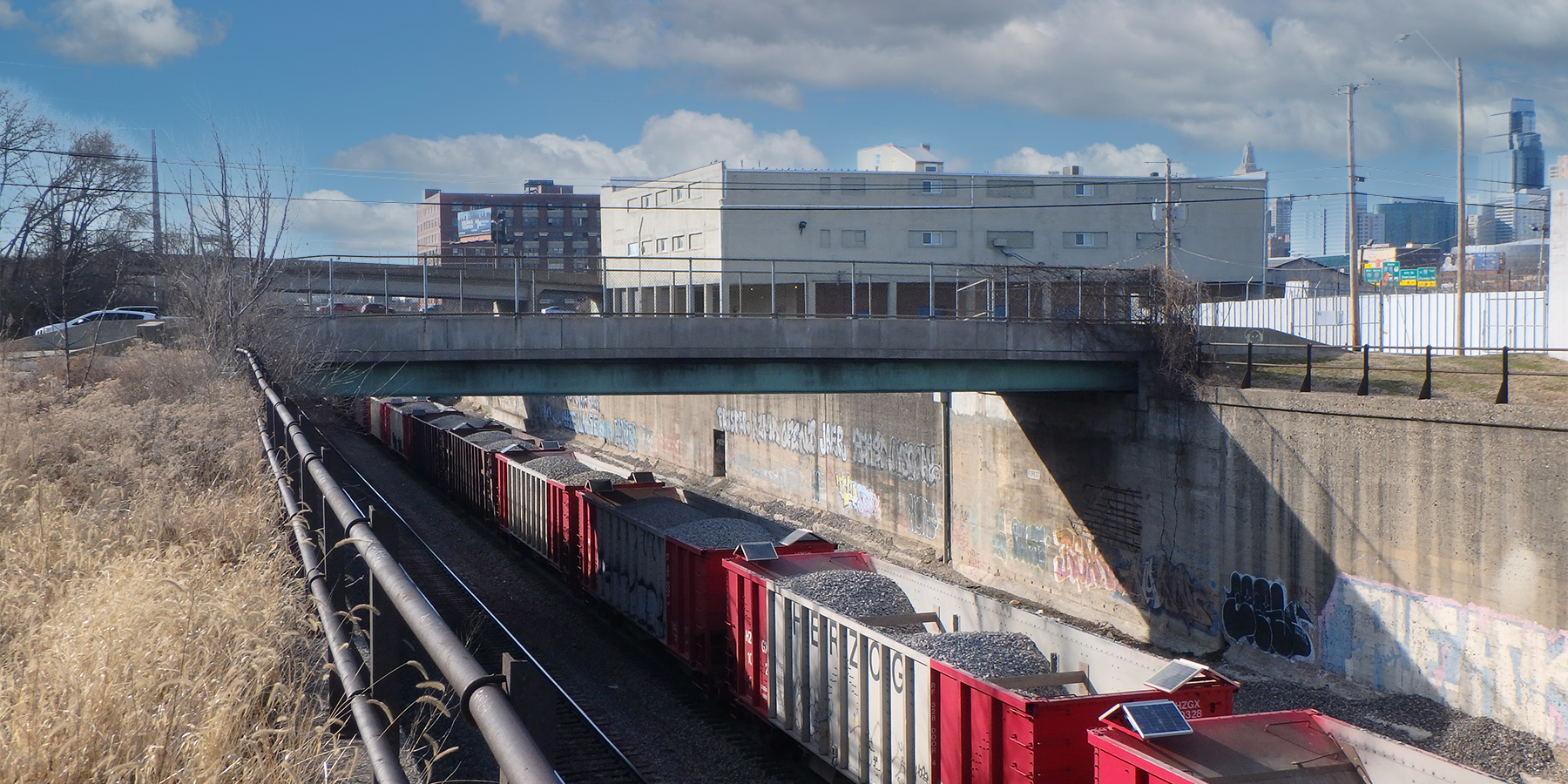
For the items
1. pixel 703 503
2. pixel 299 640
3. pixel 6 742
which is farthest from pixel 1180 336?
pixel 6 742

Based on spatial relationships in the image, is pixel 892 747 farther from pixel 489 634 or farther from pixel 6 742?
pixel 489 634

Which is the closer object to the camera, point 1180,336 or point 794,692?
point 794,692

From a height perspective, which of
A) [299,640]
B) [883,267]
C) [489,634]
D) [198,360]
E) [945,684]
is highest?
[883,267]

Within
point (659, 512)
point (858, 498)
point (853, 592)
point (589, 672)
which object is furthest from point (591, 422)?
point (853, 592)

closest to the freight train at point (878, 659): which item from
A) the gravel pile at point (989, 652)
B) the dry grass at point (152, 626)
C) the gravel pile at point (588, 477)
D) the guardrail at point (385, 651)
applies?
the gravel pile at point (989, 652)

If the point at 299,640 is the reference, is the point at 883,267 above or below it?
above

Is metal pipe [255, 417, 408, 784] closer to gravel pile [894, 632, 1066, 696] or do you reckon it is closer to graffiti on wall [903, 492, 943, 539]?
gravel pile [894, 632, 1066, 696]

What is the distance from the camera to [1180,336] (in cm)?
2331

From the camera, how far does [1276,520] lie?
19.9 metres

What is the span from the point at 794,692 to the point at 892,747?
213 centimetres

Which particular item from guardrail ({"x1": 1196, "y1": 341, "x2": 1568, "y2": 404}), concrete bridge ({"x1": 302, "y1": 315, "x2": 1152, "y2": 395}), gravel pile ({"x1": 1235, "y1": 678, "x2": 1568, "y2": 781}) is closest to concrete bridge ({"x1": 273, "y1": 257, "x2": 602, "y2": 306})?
concrete bridge ({"x1": 302, "y1": 315, "x2": 1152, "y2": 395})

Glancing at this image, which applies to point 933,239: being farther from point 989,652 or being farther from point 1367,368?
point 989,652

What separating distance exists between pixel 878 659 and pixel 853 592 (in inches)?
66.6

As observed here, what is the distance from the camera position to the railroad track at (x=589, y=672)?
1352 centimetres
